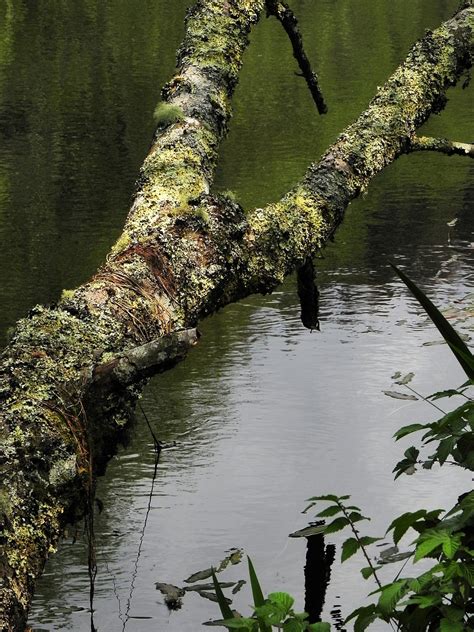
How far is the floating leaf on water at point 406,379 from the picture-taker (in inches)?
223

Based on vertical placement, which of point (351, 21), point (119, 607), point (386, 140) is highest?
point (351, 21)

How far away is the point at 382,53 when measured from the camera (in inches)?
704

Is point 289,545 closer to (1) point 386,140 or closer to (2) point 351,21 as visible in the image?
(1) point 386,140

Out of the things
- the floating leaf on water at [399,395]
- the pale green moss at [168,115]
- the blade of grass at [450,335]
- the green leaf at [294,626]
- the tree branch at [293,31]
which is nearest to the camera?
the green leaf at [294,626]

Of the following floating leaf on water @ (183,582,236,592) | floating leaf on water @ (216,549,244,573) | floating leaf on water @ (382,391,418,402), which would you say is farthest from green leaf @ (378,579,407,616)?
floating leaf on water @ (382,391,418,402)

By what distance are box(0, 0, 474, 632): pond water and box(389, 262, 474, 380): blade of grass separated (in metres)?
1.68

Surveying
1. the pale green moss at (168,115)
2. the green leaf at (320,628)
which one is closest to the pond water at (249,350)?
the pale green moss at (168,115)

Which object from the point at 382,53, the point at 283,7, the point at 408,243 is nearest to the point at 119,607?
the point at 283,7

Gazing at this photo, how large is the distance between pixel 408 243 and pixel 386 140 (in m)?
4.52

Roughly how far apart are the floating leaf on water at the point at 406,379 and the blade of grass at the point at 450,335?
352 cm

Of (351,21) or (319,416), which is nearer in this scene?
(319,416)

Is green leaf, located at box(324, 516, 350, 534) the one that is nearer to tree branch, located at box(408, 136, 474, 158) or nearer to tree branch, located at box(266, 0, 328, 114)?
tree branch, located at box(408, 136, 474, 158)

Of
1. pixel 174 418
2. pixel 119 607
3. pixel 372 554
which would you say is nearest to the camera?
pixel 119 607

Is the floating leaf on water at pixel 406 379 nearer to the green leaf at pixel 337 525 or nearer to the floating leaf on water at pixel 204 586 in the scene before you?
the floating leaf on water at pixel 204 586
